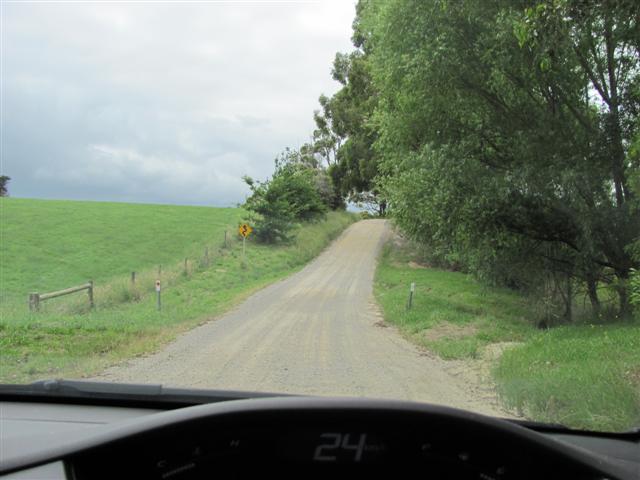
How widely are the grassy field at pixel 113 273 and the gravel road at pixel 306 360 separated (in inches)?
32.7

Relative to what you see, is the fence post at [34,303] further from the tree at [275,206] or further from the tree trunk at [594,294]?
the tree at [275,206]

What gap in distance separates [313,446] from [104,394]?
2675 millimetres

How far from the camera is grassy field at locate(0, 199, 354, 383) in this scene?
10289 millimetres

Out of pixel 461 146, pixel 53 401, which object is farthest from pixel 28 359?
pixel 461 146

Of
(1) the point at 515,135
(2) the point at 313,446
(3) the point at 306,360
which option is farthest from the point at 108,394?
(1) the point at 515,135

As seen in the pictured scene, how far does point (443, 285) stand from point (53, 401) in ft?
75.5

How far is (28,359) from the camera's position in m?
8.94

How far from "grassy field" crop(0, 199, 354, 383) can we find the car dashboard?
6907mm

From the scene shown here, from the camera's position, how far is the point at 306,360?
9.93 m

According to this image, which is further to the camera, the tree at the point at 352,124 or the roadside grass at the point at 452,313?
the tree at the point at 352,124

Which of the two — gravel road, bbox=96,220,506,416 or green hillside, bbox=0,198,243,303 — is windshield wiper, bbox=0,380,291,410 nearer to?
gravel road, bbox=96,220,506,416

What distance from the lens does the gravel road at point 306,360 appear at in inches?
314

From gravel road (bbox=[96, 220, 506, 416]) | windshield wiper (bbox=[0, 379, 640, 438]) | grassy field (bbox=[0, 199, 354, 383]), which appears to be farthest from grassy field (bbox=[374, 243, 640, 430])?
grassy field (bbox=[0, 199, 354, 383])

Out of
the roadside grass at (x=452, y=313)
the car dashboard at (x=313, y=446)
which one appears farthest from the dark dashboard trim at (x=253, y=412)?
the roadside grass at (x=452, y=313)
